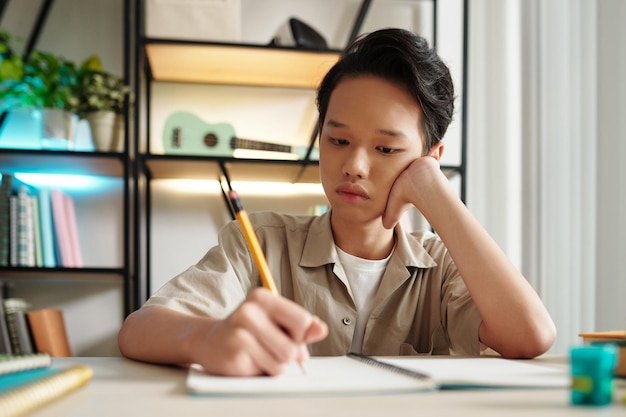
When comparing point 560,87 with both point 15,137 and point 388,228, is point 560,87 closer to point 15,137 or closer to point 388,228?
point 388,228

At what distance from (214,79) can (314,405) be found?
2154 millimetres

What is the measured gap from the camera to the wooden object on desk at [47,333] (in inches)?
82.6

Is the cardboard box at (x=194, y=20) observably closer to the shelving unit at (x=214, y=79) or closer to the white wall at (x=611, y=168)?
the shelving unit at (x=214, y=79)

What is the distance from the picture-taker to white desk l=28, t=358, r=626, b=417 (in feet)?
1.60

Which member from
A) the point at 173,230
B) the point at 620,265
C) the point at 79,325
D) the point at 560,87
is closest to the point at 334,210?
the point at 620,265

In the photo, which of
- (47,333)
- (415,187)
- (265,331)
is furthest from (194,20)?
(265,331)

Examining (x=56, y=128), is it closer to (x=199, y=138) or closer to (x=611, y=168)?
(x=199, y=138)

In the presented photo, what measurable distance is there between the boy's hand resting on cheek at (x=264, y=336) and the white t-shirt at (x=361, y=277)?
1.93ft

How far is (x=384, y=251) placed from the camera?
131cm

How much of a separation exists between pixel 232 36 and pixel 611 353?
6.35 ft

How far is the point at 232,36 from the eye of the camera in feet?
7.39

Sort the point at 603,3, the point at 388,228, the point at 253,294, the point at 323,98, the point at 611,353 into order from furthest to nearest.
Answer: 1. the point at 603,3
2. the point at 323,98
3. the point at 388,228
4. the point at 253,294
5. the point at 611,353

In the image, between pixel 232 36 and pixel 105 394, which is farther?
pixel 232 36

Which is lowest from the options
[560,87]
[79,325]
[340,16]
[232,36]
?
[79,325]
